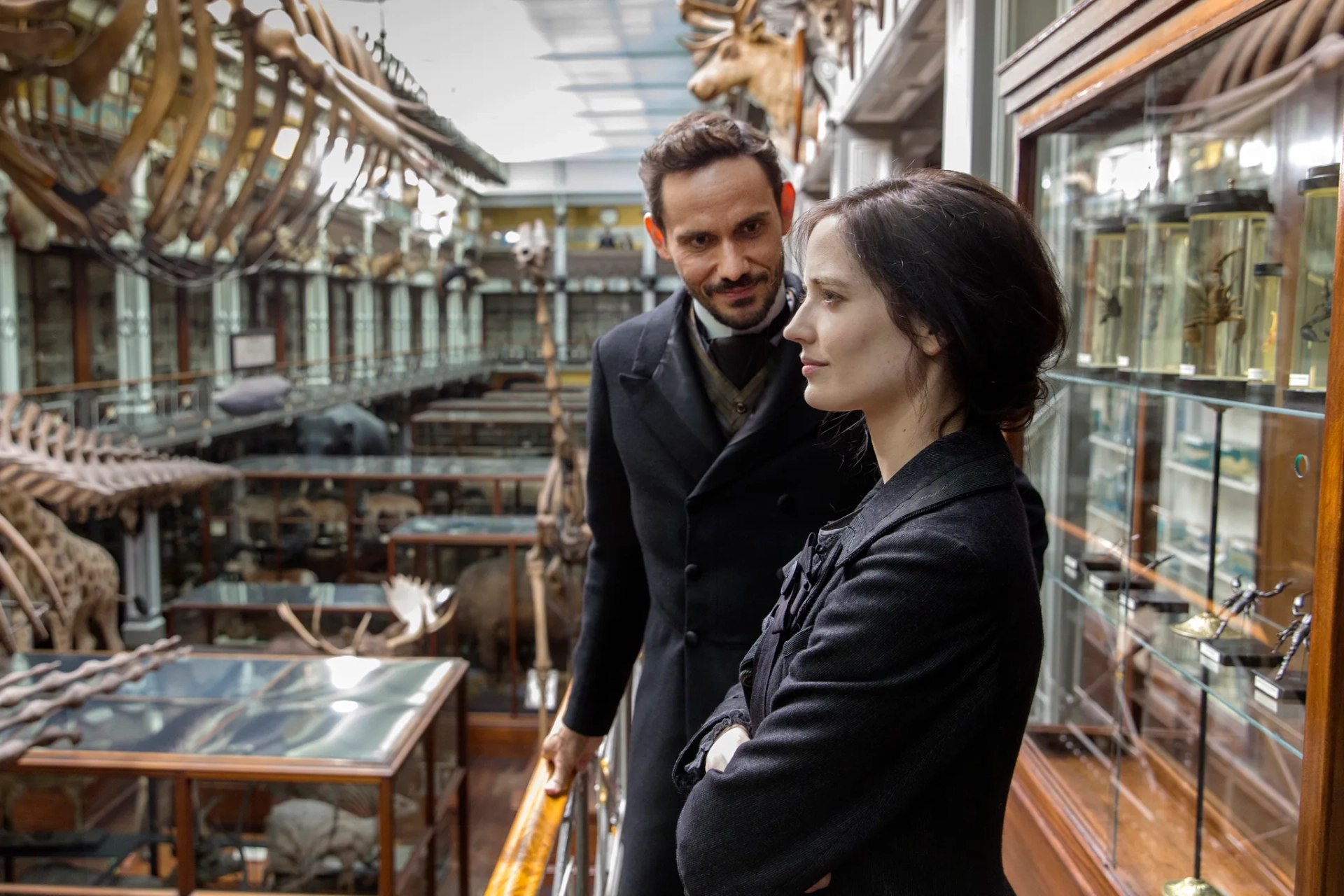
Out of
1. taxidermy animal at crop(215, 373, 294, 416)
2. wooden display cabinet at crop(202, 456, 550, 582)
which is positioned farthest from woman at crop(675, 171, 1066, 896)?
taxidermy animal at crop(215, 373, 294, 416)

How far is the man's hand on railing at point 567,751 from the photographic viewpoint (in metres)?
1.86

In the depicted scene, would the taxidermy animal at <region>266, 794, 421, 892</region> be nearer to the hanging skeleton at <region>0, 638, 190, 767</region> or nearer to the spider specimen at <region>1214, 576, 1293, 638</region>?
the hanging skeleton at <region>0, 638, 190, 767</region>

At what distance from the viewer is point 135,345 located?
12148 millimetres

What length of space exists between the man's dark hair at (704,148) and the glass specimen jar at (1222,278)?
2.11ft

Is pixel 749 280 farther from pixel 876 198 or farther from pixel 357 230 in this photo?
pixel 357 230

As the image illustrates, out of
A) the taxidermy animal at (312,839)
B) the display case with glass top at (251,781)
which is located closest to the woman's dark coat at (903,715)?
the display case with glass top at (251,781)

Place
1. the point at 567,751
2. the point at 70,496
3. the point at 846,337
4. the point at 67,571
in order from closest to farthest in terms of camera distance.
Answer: the point at 846,337 → the point at 567,751 → the point at 70,496 → the point at 67,571

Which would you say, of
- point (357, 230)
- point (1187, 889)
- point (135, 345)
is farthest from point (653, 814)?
Result: point (357, 230)

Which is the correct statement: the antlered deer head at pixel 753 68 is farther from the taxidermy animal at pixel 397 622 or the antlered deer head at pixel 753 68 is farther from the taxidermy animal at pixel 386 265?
the taxidermy animal at pixel 386 265

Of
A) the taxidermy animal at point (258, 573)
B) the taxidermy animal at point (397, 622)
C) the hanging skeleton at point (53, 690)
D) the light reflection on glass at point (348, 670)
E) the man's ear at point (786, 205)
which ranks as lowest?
the taxidermy animal at point (258, 573)

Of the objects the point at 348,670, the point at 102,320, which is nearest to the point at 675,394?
the point at 348,670

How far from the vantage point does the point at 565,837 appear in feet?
5.67

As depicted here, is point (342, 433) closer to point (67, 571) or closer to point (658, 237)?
point (67, 571)

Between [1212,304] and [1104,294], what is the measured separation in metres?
0.35
